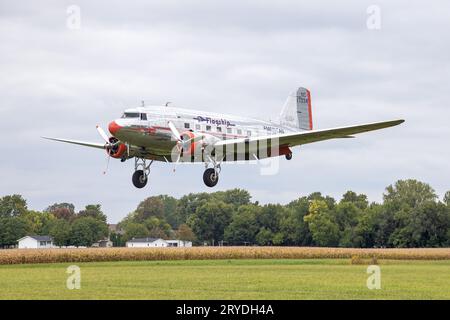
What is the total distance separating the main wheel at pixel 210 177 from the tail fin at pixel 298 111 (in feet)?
36.5

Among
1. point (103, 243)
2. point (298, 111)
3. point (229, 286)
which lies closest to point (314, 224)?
point (103, 243)

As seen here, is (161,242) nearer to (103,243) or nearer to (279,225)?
(103,243)

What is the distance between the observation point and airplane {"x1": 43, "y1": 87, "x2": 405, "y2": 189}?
47750 mm

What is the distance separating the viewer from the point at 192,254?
79.9 meters

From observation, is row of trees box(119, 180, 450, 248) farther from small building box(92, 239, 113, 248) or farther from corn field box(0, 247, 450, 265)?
corn field box(0, 247, 450, 265)

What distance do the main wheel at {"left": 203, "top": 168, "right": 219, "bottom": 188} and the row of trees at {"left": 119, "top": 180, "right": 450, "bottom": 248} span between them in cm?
6055

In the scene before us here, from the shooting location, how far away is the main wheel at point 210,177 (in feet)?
162

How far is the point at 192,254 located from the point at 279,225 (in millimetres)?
42348

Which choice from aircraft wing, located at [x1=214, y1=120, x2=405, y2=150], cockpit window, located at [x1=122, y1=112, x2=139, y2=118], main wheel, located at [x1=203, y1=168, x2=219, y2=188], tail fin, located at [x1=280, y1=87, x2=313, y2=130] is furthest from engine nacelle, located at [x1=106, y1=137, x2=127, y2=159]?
tail fin, located at [x1=280, y1=87, x2=313, y2=130]
